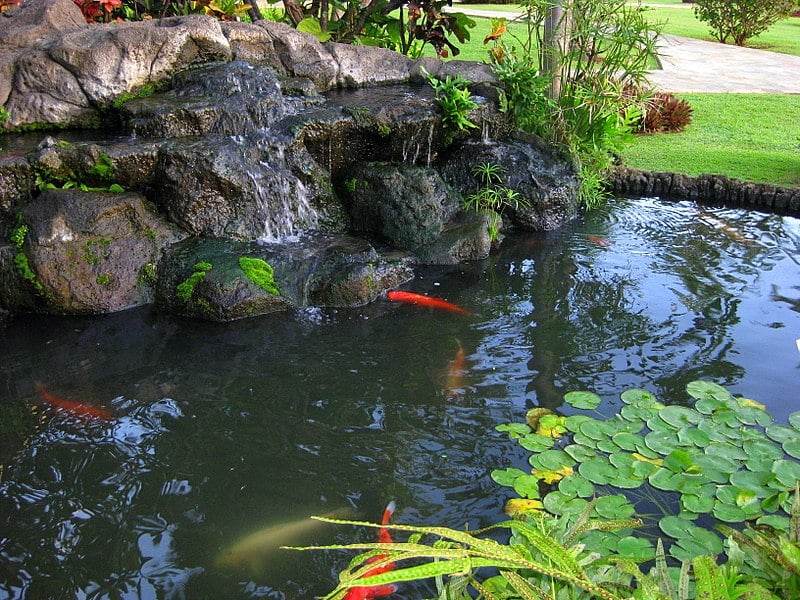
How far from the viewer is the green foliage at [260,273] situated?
5883mm

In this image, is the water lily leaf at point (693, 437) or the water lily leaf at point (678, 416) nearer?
the water lily leaf at point (693, 437)

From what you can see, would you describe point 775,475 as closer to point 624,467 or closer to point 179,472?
point 624,467

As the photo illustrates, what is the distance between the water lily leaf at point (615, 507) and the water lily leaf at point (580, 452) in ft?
→ 1.16

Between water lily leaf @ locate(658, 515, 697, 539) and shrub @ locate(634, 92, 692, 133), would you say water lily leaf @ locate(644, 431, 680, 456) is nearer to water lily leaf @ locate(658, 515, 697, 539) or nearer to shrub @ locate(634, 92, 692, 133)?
water lily leaf @ locate(658, 515, 697, 539)

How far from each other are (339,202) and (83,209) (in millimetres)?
2405

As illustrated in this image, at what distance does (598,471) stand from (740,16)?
21.3 metres

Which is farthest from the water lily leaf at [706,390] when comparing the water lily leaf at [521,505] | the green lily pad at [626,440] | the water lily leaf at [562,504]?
the water lily leaf at [521,505]

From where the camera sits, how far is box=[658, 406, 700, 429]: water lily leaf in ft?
13.5

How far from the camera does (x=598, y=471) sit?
372 cm

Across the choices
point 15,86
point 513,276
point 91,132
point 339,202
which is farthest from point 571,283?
point 15,86

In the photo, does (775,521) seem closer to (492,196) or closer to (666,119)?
(492,196)

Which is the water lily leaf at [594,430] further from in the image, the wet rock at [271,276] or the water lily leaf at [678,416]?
the wet rock at [271,276]

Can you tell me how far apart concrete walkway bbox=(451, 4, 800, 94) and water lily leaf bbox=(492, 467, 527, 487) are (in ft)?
35.2

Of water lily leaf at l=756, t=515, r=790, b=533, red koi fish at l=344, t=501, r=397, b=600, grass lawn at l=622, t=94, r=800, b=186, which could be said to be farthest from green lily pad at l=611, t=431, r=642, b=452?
grass lawn at l=622, t=94, r=800, b=186
